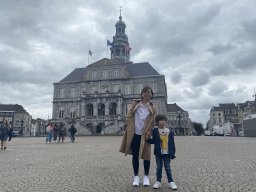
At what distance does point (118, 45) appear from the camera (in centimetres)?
6166

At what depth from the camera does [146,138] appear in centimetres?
412

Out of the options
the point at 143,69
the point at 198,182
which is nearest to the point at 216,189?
the point at 198,182

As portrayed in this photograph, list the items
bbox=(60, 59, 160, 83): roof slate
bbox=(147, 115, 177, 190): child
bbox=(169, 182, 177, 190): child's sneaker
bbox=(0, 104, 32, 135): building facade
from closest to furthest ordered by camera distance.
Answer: bbox=(169, 182, 177, 190): child's sneaker
bbox=(147, 115, 177, 190): child
bbox=(60, 59, 160, 83): roof slate
bbox=(0, 104, 32, 135): building facade

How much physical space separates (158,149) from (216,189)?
1.26 meters

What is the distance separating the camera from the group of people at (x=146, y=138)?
4.04 m

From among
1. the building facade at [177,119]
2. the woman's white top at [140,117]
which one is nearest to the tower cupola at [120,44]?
the building facade at [177,119]

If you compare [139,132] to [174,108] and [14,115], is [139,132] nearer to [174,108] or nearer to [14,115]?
[174,108]

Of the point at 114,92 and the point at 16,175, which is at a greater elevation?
the point at 114,92

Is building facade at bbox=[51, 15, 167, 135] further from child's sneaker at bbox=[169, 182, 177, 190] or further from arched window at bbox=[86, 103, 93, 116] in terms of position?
child's sneaker at bbox=[169, 182, 177, 190]

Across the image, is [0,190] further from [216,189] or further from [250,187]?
[250,187]

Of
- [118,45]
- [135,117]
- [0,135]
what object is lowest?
[0,135]

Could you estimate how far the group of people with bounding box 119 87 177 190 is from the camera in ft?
13.2

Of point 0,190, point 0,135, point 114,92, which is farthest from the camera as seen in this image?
point 114,92

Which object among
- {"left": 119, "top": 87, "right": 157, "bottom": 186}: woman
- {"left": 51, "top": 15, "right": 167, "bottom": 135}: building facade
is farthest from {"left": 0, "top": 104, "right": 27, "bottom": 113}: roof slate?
{"left": 119, "top": 87, "right": 157, "bottom": 186}: woman
